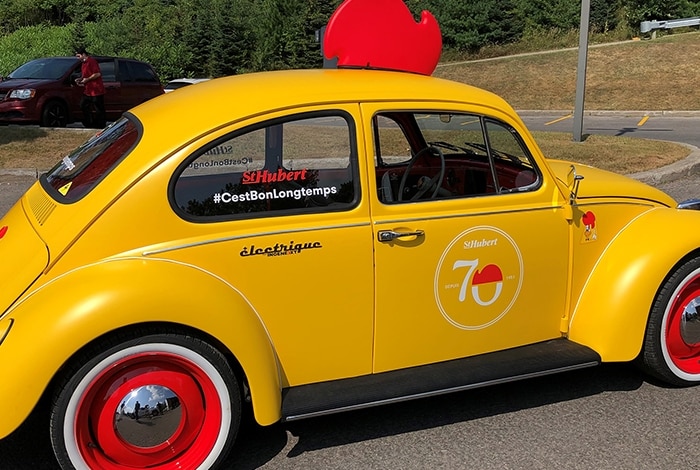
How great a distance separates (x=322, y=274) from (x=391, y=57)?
150 centimetres

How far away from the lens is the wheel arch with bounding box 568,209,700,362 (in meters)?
3.61

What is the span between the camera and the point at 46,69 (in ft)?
45.7

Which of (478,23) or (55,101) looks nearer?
(55,101)

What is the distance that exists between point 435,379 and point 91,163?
1935 mm

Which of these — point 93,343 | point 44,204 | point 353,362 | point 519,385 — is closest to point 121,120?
point 44,204

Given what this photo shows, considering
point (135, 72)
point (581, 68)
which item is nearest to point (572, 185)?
point (581, 68)

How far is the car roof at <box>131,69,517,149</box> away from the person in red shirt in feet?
33.2

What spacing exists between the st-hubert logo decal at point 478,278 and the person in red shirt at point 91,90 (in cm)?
1116

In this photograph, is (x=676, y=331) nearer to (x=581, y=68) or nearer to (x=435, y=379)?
(x=435, y=379)

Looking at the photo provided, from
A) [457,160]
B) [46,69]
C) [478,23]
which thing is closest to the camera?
[457,160]

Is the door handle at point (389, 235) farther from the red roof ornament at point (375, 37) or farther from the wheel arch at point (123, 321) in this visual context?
the red roof ornament at point (375, 37)

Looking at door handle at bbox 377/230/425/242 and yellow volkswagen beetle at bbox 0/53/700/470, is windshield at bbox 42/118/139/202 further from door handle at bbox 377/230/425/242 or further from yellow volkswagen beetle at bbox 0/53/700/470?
door handle at bbox 377/230/425/242

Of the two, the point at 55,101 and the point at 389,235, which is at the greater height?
the point at 389,235

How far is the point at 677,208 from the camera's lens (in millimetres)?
4156
